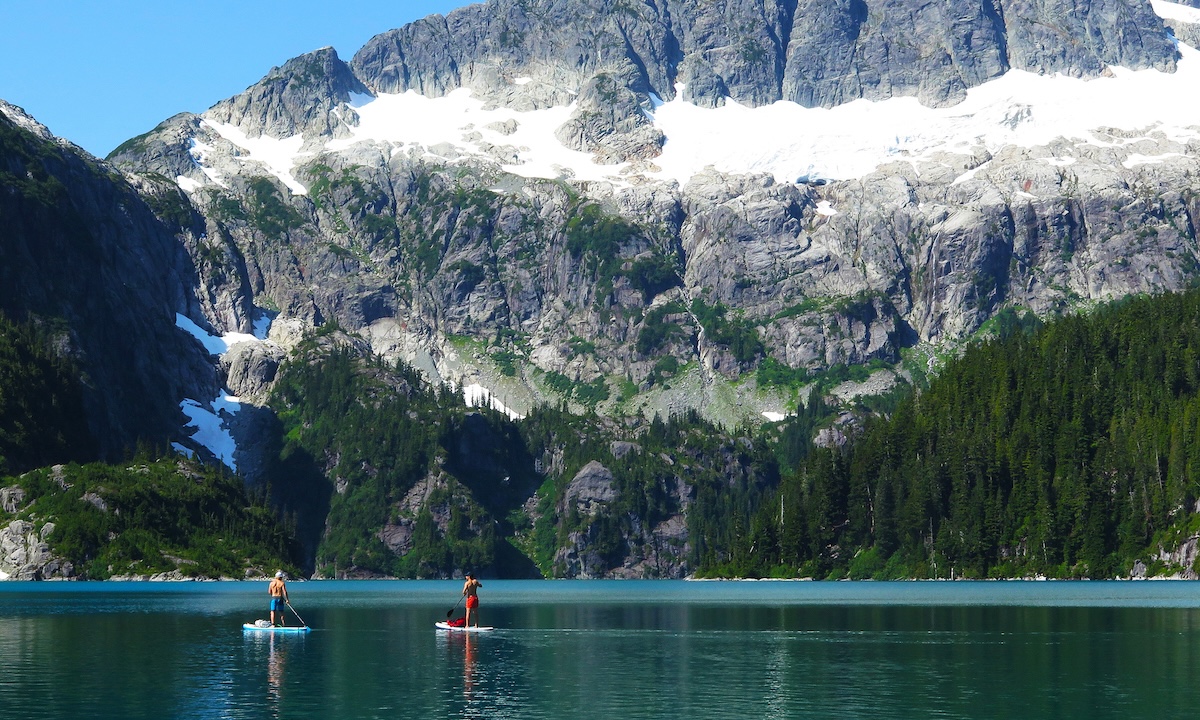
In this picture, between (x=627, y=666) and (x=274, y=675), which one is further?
(x=627, y=666)

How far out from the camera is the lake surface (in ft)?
219

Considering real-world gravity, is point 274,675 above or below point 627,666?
above

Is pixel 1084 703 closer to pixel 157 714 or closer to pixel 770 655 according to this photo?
pixel 770 655

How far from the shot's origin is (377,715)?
211 ft

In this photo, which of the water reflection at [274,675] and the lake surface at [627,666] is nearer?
the lake surface at [627,666]

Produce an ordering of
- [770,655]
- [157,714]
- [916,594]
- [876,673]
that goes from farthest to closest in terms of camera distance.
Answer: [916,594]
[770,655]
[876,673]
[157,714]

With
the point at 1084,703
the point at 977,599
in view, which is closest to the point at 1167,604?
the point at 977,599

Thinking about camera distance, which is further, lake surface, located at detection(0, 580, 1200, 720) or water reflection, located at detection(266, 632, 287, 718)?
water reflection, located at detection(266, 632, 287, 718)

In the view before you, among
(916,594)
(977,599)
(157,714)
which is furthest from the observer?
(916,594)

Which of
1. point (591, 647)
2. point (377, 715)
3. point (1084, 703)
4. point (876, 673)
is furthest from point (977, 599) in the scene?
point (377, 715)

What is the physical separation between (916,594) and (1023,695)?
5125 inches

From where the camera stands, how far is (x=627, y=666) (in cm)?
8750

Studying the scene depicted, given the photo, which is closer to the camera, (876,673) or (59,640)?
(876,673)

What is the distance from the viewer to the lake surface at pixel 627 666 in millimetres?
66812
